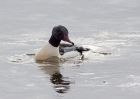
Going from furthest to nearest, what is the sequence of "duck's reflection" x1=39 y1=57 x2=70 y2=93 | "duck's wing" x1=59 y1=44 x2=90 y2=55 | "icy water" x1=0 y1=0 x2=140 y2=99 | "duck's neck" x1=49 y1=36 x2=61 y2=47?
"duck's wing" x1=59 y1=44 x2=90 y2=55 < "duck's neck" x1=49 y1=36 x2=61 y2=47 < "duck's reflection" x1=39 y1=57 x2=70 y2=93 < "icy water" x1=0 y1=0 x2=140 y2=99

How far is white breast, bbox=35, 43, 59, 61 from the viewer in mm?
19578

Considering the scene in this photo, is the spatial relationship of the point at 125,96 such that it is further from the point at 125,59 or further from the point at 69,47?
the point at 69,47

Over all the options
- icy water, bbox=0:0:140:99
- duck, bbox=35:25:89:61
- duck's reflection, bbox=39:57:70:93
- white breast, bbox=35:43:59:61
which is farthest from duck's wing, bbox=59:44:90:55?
duck's reflection, bbox=39:57:70:93

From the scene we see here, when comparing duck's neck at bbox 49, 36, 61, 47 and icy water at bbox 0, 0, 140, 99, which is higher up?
duck's neck at bbox 49, 36, 61, 47

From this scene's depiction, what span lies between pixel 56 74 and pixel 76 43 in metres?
4.11

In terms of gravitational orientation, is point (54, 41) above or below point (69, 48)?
above

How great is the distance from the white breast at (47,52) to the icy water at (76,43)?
0.79 feet

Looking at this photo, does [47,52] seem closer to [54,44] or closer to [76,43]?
[54,44]

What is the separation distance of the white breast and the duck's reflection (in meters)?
0.13

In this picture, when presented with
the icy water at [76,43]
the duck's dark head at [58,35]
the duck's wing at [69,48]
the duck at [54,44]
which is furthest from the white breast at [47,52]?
the duck's wing at [69,48]

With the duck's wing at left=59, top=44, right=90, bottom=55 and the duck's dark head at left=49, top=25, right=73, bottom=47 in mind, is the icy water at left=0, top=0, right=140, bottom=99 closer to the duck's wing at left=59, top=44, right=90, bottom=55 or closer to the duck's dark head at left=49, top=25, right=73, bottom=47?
the duck's wing at left=59, top=44, right=90, bottom=55

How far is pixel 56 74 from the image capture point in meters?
17.6

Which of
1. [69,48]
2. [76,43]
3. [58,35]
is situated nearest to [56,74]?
[58,35]

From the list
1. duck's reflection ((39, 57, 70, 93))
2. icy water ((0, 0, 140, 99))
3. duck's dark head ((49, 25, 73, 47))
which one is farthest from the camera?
duck's dark head ((49, 25, 73, 47))
